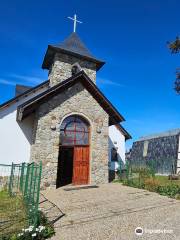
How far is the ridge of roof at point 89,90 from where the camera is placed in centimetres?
1234

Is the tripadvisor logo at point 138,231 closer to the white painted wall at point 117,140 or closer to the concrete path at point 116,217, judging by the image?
the concrete path at point 116,217

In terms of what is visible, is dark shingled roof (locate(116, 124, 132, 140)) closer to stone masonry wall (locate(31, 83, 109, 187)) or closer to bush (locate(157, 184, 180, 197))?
stone masonry wall (locate(31, 83, 109, 187))

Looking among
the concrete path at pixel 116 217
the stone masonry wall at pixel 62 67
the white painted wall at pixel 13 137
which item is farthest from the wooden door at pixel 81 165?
the stone masonry wall at pixel 62 67

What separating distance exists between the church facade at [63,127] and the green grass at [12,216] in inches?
157

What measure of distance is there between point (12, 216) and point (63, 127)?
7.37m

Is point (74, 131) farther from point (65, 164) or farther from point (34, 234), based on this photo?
point (34, 234)

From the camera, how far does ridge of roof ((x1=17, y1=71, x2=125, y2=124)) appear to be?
12.3 m

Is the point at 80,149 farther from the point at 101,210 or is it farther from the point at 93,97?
the point at 101,210

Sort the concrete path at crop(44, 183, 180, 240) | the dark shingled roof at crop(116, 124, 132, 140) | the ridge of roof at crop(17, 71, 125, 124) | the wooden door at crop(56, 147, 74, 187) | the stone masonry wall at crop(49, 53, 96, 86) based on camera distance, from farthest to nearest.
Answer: the dark shingled roof at crop(116, 124, 132, 140) → the wooden door at crop(56, 147, 74, 187) → the stone masonry wall at crop(49, 53, 96, 86) → the ridge of roof at crop(17, 71, 125, 124) → the concrete path at crop(44, 183, 180, 240)

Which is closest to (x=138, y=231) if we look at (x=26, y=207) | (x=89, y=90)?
(x=26, y=207)

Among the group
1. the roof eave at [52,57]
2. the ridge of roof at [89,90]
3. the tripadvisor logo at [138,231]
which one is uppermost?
the roof eave at [52,57]

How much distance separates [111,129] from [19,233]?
555 inches

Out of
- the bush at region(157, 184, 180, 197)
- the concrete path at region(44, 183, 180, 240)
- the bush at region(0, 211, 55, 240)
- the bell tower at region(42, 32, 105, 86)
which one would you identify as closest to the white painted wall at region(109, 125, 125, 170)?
the bell tower at region(42, 32, 105, 86)

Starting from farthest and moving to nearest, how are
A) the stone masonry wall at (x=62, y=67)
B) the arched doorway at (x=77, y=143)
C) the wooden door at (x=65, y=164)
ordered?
1. the wooden door at (x=65, y=164)
2. the stone masonry wall at (x=62, y=67)
3. the arched doorway at (x=77, y=143)
